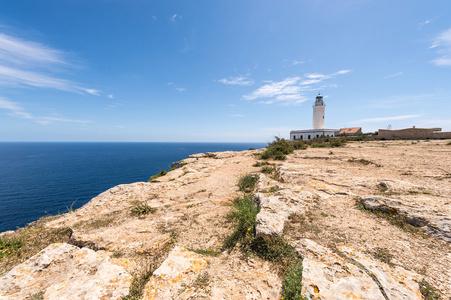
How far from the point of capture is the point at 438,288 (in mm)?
2656

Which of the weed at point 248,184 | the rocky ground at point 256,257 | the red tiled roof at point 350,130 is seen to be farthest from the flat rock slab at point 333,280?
the red tiled roof at point 350,130

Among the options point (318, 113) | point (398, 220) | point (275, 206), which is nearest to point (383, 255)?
point (398, 220)

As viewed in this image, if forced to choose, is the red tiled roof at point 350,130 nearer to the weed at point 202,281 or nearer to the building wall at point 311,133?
the building wall at point 311,133

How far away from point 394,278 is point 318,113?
2239 inches

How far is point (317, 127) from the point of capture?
5169 cm

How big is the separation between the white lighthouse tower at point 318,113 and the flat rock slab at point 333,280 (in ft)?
184

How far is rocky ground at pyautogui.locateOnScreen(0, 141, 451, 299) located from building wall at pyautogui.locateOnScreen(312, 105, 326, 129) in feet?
160

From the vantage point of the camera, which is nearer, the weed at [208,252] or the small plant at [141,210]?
the weed at [208,252]

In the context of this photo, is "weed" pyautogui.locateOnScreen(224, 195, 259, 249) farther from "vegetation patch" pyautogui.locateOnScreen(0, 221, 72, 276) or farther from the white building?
the white building

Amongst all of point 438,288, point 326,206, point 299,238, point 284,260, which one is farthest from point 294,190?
point 438,288

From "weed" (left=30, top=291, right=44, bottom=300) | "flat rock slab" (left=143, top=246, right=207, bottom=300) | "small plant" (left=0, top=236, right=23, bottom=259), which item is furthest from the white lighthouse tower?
"small plant" (left=0, top=236, right=23, bottom=259)

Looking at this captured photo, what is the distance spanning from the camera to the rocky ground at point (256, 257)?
2.87 m

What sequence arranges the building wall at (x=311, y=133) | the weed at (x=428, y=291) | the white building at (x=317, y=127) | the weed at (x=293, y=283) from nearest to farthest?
the weed at (x=428, y=291), the weed at (x=293, y=283), the building wall at (x=311, y=133), the white building at (x=317, y=127)

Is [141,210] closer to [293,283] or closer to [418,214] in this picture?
[293,283]
